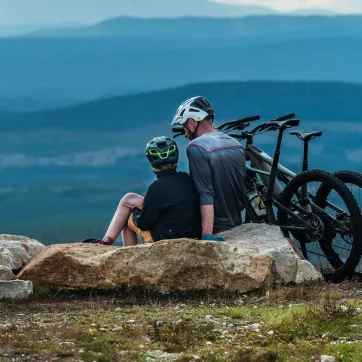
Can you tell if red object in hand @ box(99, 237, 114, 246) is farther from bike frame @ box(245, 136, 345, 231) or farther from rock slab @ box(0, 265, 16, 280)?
bike frame @ box(245, 136, 345, 231)

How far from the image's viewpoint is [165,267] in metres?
11.3

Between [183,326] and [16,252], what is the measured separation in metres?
3.85

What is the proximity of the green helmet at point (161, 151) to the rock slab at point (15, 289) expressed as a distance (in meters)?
2.00

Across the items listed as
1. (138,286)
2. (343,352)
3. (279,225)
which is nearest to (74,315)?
(138,286)

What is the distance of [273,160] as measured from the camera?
13.2 m

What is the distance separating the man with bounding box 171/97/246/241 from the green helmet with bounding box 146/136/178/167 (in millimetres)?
457

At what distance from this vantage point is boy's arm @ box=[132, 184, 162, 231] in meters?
11.9

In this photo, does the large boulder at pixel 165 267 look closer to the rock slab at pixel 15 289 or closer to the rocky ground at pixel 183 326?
the rocky ground at pixel 183 326

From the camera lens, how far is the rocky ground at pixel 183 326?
822 centimetres

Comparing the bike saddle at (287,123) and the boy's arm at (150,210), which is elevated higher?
the bike saddle at (287,123)

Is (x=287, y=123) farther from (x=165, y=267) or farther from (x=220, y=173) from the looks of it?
(x=165, y=267)

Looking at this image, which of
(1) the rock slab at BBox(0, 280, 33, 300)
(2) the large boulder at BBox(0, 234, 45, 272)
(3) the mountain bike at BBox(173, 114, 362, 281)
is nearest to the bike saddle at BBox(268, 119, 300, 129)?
(3) the mountain bike at BBox(173, 114, 362, 281)

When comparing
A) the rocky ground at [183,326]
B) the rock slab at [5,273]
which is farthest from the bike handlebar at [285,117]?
the rock slab at [5,273]

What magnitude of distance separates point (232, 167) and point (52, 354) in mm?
4972
